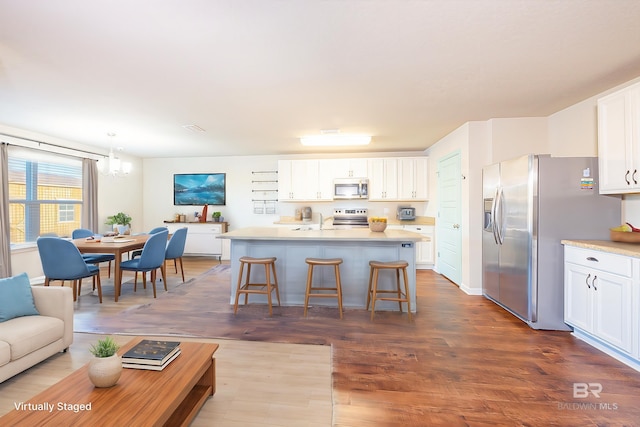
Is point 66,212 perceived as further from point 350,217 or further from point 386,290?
point 386,290

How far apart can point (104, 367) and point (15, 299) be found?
60.0 inches

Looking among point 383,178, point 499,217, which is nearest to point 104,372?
point 499,217

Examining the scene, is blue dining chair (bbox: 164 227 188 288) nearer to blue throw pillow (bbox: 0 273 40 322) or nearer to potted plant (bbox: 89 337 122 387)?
blue throw pillow (bbox: 0 273 40 322)

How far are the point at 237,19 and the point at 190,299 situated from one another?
3.37 m

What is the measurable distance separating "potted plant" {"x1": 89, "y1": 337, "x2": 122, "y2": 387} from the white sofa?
1.08 metres

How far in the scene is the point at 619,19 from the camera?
1.88m

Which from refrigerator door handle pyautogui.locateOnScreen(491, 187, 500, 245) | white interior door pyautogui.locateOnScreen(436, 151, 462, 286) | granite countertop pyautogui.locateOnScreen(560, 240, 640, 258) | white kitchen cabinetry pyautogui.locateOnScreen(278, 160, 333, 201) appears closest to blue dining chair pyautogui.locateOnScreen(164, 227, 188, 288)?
white kitchen cabinetry pyautogui.locateOnScreen(278, 160, 333, 201)

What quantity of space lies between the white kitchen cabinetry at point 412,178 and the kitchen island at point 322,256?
2.46m

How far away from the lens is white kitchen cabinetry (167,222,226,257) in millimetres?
6590

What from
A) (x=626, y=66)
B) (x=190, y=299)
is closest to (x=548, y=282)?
(x=626, y=66)

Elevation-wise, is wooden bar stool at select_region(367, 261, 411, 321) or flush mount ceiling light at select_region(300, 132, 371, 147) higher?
flush mount ceiling light at select_region(300, 132, 371, 147)

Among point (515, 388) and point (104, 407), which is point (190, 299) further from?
point (515, 388)

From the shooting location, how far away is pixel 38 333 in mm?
2178

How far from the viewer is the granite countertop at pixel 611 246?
2203mm
